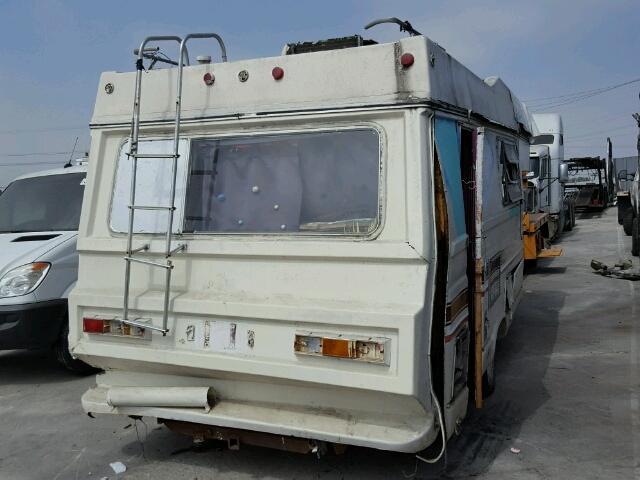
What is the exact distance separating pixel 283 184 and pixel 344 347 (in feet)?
3.83

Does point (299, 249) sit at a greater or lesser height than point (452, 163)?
lesser

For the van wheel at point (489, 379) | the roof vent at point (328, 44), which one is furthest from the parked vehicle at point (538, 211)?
the roof vent at point (328, 44)

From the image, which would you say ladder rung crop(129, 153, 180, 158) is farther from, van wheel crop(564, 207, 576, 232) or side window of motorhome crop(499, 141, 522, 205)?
van wheel crop(564, 207, 576, 232)

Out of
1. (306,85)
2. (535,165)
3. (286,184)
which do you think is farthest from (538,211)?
(306,85)

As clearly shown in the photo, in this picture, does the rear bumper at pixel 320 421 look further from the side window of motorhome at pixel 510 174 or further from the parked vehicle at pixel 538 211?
the parked vehicle at pixel 538 211

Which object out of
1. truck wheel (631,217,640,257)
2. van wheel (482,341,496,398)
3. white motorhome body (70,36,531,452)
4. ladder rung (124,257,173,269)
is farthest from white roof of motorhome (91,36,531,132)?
truck wheel (631,217,640,257)

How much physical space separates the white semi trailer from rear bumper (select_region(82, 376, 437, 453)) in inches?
505

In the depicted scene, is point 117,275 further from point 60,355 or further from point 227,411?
point 60,355

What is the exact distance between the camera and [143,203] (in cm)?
435

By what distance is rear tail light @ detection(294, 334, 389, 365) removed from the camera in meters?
3.45

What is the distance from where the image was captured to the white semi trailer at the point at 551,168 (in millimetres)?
16375

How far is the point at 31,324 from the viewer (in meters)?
6.22

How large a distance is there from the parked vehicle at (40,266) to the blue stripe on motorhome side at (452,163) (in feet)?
13.9

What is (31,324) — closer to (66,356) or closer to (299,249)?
(66,356)
